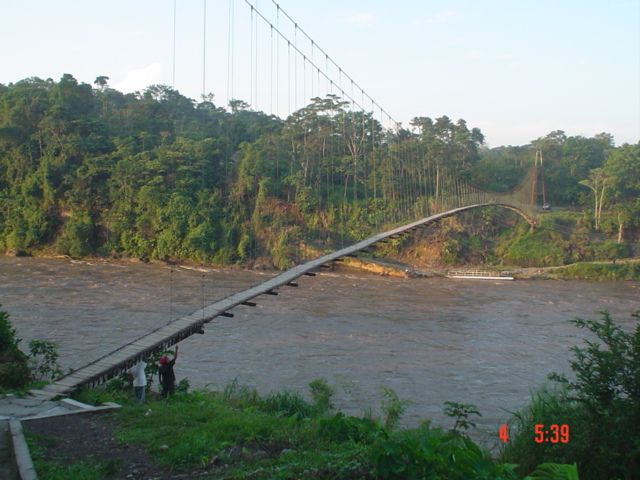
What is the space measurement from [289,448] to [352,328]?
7.73 m

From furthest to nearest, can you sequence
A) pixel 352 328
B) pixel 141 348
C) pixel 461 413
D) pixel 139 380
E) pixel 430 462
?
pixel 352 328 < pixel 141 348 < pixel 139 380 < pixel 461 413 < pixel 430 462

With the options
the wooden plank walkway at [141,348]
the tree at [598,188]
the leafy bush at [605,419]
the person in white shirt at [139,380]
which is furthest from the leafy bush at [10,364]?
the tree at [598,188]

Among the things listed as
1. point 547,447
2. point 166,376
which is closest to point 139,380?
point 166,376

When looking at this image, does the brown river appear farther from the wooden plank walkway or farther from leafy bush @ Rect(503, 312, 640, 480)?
leafy bush @ Rect(503, 312, 640, 480)

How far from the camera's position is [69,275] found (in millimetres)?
16156

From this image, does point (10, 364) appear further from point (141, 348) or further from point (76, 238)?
point (76, 238)

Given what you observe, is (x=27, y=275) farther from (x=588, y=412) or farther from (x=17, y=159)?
(x=588, y=412)

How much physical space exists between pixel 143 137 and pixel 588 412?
20.4m

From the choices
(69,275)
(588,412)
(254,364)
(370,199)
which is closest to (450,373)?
(254,364)

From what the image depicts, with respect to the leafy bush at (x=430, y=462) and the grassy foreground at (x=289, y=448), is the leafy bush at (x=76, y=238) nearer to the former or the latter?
the grassy foreground at (x=289, y=448)

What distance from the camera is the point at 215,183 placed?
65.6 ft
